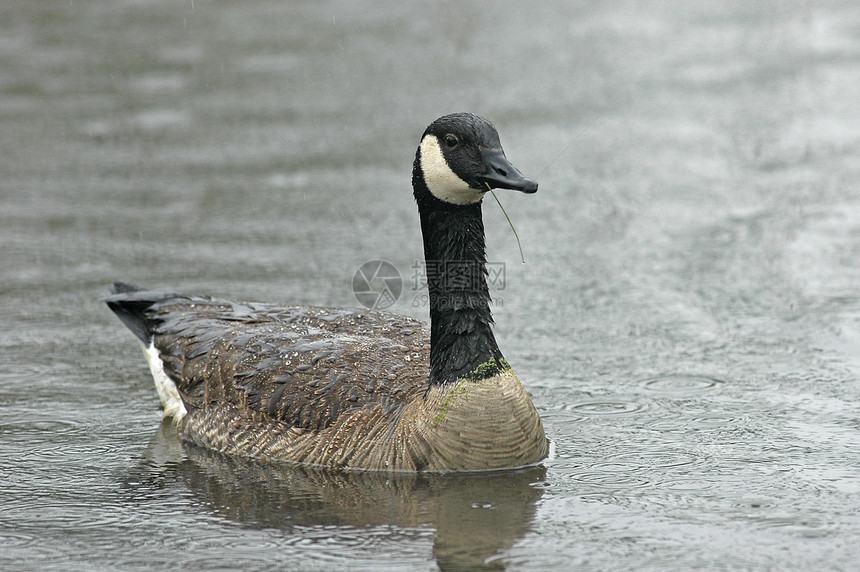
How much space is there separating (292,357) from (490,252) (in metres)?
Result: 4.40

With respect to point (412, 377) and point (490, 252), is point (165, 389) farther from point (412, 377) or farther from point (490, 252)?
point (490, 252)

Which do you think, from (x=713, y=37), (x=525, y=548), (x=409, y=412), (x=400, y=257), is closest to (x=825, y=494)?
(x=525, y=548)

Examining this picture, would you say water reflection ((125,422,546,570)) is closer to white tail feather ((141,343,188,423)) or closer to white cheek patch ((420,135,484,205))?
white tail feather ((141,343,188,423))

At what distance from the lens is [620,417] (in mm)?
8320

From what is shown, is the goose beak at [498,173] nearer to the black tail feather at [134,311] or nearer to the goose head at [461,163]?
the goose head at [461,163]

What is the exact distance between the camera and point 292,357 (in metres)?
7.93

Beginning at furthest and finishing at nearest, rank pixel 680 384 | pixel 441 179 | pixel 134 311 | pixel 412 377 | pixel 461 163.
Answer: pixel 134 311
pixel 680 384
pixel 412 377
pixel 441 179
pixel 461 163

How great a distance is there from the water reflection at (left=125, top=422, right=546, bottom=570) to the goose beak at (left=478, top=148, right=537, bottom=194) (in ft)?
6.12

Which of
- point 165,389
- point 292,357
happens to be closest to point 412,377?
point 292,357

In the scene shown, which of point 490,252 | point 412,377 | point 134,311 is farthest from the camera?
point 490,252

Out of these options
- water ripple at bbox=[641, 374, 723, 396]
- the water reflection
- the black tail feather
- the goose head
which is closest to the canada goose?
the goose head

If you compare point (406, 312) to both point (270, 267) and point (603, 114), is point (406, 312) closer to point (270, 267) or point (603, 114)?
point (270, 267)

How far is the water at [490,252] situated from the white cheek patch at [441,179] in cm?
179

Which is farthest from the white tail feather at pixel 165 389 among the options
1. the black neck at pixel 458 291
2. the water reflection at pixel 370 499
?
the black neck at pixel 458 291
